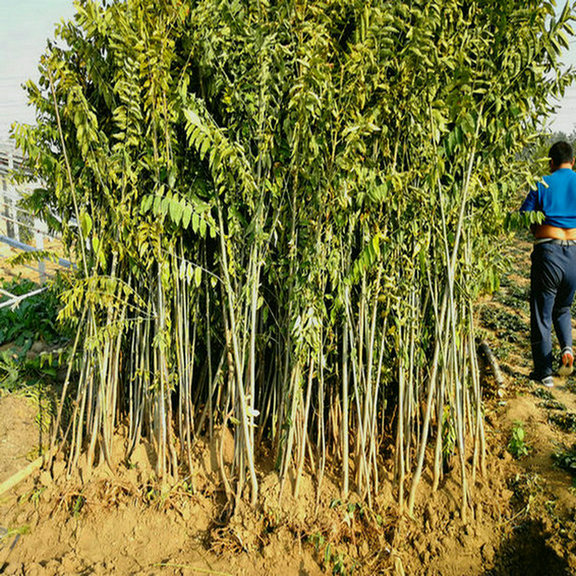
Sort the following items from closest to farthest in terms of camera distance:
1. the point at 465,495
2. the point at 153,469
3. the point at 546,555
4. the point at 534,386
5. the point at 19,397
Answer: the point at 546,555 → the point at 465,495 → the point at 153,469 → the point at 19,397 → the point at 534,386

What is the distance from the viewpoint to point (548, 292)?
451 centimetres

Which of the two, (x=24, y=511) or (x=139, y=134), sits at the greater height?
(x=139, y=134)

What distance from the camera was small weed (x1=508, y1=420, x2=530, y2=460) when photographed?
3.55m

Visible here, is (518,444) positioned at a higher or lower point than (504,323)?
lower

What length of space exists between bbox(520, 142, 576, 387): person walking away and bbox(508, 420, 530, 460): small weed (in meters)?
1.02

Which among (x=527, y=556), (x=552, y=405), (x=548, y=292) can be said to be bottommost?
(x=527, y=556)

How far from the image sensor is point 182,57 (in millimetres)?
3139

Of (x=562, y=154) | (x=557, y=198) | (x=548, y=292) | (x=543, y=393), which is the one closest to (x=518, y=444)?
(x=543, y=393)

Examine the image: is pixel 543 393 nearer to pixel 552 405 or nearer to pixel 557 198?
pixel 552 405

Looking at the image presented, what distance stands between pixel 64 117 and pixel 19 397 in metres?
2.33

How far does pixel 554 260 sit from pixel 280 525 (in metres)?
3.35

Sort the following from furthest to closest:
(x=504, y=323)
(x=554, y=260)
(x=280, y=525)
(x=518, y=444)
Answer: (x=504, y=323)
(x=554, y=260)
(x=518, y=444)
(x=280, y=525)

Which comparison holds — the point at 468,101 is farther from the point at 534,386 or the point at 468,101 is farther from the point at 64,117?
the point at 534,386

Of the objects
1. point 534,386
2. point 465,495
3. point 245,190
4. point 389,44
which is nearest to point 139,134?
point 245,190
